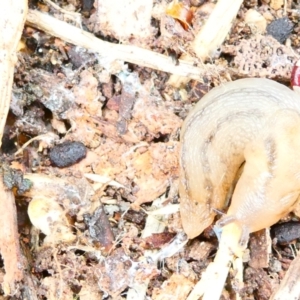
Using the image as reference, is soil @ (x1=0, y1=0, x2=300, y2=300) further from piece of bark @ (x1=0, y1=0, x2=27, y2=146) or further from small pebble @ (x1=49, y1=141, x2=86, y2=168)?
piece of bark @ (x1=0, y1=0, x2=27, y2=146)

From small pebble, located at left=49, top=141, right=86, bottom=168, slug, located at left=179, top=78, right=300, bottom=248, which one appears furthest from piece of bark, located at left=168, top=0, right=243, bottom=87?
small pebble, located at left=49, top=141, right=86, bottom=168

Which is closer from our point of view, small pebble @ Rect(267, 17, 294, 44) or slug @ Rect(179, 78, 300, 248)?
slug @ Rect(179, 78, 300, 248)

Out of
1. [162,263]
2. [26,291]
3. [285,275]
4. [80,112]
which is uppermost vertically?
[80,112]

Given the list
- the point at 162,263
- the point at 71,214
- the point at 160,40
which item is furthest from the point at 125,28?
the point at 162,263

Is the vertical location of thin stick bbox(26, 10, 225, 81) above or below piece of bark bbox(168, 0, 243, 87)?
below

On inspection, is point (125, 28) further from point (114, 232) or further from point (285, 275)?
point (285, 275)

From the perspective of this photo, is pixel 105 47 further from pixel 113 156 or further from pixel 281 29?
pixel 281 29
